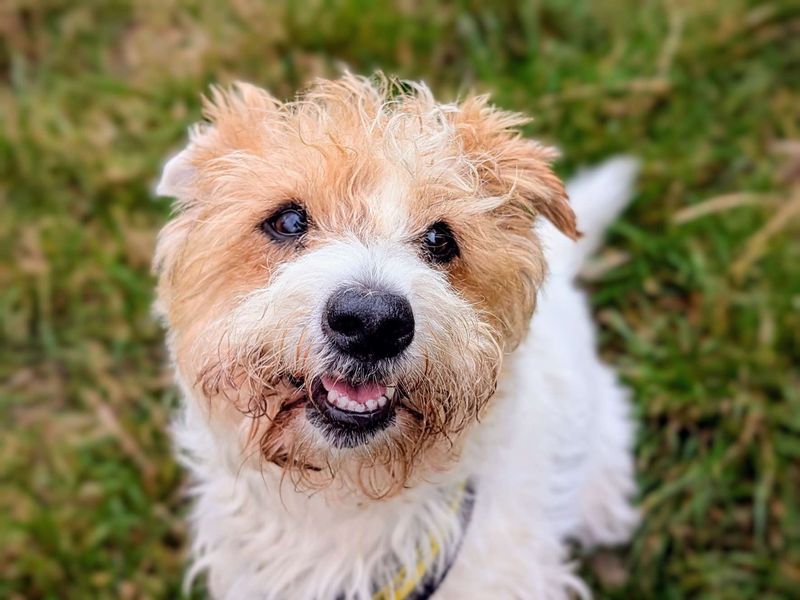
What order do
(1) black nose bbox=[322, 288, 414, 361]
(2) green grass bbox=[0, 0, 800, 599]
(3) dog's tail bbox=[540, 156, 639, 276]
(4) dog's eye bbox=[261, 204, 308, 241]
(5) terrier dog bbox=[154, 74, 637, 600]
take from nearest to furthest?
(1) black nose bbox=[322, 288, 414, 361], (5) terrier dog bbox=[154, 74, 637, 600], (4) dog's eye bbox=[261, 204, 308, 241], (2) green grass bbox=[0, 0, 800, 599], (3) dog's tail bbox=[540, 156, 639, 276]

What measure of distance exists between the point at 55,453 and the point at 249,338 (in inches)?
83.8

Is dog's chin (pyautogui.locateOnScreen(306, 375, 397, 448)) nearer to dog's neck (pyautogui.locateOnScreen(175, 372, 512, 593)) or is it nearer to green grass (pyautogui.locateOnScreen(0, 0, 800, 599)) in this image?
dog's neck (pyautogui.locateOnScreen(175, 372, 512, 593))

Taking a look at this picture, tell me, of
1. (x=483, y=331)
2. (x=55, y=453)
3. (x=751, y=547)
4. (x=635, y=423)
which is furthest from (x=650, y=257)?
(x=55, y=453)

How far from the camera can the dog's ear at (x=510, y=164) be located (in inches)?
89.4

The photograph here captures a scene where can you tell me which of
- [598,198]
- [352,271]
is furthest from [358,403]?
[598,198]

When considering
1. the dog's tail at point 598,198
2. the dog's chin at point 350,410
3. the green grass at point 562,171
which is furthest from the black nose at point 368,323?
the green grass at point 562,171

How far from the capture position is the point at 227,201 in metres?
2.17

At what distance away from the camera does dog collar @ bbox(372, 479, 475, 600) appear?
2473 mm

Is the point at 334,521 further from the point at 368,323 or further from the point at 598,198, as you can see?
the point at 598,198

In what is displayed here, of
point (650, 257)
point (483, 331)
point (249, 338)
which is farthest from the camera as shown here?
point (650, 257)

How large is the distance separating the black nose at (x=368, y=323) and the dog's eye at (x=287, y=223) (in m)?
0.32

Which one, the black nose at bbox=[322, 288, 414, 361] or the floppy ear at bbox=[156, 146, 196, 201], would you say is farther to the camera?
the floppy ear at bbox=[156, 146, 196, 201]

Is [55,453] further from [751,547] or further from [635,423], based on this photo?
[751,547]

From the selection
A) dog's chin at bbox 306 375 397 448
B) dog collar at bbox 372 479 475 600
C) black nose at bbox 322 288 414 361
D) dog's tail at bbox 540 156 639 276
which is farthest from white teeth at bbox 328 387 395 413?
dog's tail at bbox 540 156 639 276
